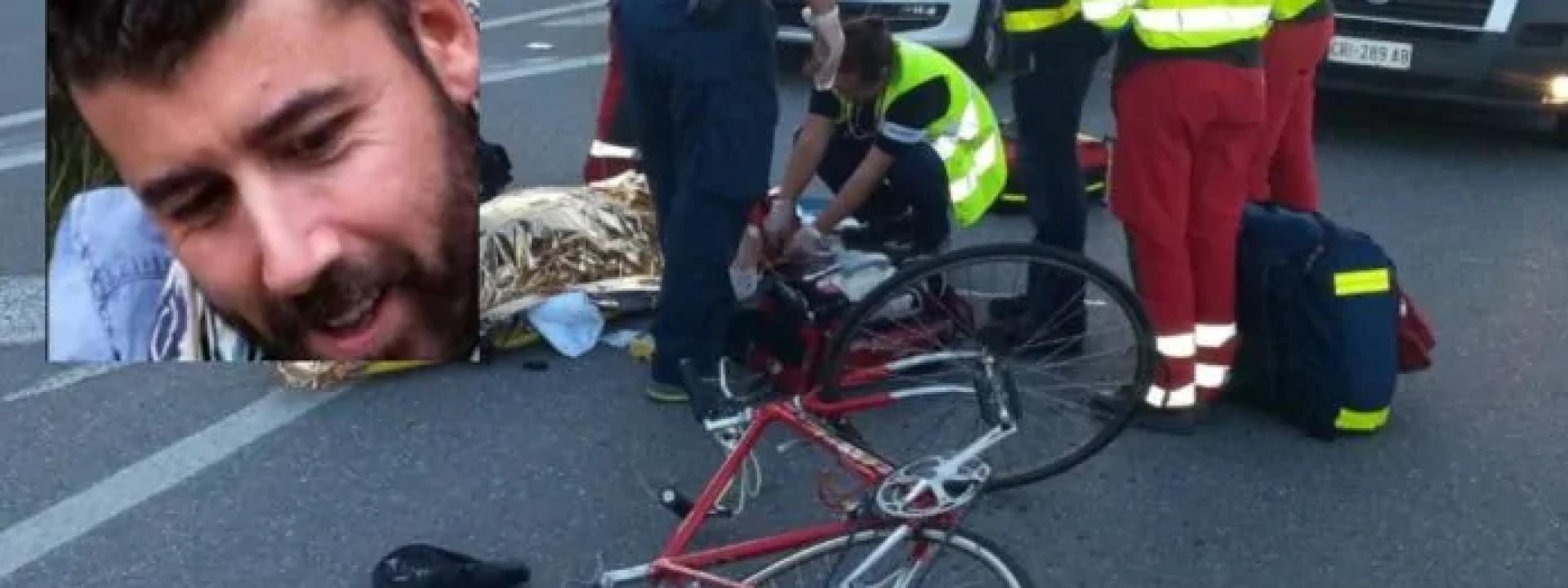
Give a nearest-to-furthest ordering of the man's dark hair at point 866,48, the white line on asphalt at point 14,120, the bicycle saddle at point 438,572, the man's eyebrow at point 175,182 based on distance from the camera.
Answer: the man's eyebrow at point 175,182 → the bicycle saddle at point 438,572 → the man's dark hair at point 866,48 → the white line on asphalt at point 14,120

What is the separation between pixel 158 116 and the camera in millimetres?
3023

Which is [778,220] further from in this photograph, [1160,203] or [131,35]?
[131,35]

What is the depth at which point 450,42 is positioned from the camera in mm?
3111

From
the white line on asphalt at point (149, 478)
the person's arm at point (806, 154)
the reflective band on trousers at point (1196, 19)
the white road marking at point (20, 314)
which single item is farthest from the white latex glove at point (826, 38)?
the white road marking at point (20, 314)

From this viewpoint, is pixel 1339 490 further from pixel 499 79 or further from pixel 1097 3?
pixel 499 79

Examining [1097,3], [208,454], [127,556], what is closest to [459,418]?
[208,454]

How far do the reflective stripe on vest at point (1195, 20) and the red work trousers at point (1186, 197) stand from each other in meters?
0.05

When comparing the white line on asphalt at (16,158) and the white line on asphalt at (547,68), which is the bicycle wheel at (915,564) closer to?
the white line on asphalt at (547,68)

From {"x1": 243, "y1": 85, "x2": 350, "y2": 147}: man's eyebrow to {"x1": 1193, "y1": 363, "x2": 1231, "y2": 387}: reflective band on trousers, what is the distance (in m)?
2.86

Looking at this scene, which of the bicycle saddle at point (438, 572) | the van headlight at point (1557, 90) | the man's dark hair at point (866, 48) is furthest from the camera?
the van headlight at point (1557, 90)

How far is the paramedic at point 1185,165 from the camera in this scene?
16.5ft

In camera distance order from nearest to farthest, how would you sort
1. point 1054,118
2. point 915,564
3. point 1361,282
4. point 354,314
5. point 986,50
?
point 354,314
point 915,564
point 1361,282
point 1054,118
point 986,50

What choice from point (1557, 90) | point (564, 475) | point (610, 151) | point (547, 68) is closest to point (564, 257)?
point (610, 151)

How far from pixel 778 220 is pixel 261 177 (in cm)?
262
